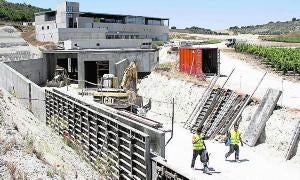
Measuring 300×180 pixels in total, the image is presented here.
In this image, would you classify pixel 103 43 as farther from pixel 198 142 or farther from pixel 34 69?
pixel 198 142

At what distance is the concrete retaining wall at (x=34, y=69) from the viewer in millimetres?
47019

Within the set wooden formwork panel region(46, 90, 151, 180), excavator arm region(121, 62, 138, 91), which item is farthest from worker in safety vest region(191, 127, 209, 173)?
excavator arm region(121, 62, 138, 91)

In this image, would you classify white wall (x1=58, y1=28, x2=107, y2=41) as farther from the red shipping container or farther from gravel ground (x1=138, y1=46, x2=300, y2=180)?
gravel ground (x1=138, y1=46, x2=300, y2=180)

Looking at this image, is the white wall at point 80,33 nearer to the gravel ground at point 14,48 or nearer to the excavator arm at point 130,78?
the gravel ground at point 14,48

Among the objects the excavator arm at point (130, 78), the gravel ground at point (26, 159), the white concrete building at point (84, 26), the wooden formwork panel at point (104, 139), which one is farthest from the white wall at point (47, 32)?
the gravel ground at point (26, 159)

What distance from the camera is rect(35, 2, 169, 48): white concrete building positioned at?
81.7 m

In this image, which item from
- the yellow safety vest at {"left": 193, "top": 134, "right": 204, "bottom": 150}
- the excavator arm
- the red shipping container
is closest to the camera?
the yellow safety vest at {"left": 193, "top": 134, "right": 204, "bottom": 150}

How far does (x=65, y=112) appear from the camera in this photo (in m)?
22.9

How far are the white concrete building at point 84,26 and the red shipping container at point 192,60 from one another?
33.4 meters

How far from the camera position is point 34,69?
52.0m

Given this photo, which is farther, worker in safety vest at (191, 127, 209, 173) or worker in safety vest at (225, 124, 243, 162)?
worker in safety vest at (225, 124, 243, 162)

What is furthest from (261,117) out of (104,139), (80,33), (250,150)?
(80,33)

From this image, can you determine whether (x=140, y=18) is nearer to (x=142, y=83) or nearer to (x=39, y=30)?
Answer: (x=39, y=30)

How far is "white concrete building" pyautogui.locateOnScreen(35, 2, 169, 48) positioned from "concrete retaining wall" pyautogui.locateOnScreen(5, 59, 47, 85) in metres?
16.8
